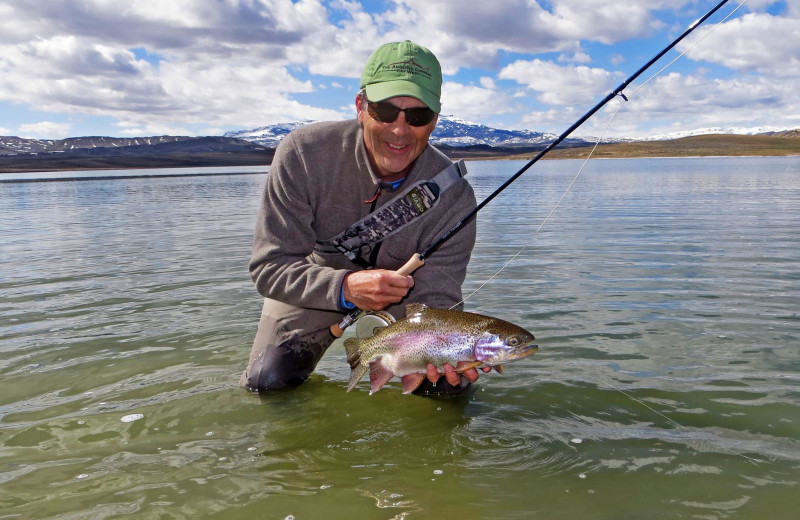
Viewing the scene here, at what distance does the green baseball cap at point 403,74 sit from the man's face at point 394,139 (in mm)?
119

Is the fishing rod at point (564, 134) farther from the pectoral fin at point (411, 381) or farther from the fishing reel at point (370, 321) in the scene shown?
the pectoral fin at point (411, 381)

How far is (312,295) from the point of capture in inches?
201

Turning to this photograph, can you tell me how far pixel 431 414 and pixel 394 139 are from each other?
8.27 ft

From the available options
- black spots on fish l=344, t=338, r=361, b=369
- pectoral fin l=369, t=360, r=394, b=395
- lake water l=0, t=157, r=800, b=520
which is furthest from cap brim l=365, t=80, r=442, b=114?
lake water l=0, t=157, r=800, b=520

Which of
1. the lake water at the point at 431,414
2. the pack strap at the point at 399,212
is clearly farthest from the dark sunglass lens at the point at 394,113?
the lake water at the point at 431,414

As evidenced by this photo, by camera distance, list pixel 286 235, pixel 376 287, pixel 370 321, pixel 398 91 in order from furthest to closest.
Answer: pixel 370 321, pixel 286 235, pixel 398 91, pixel 376 287

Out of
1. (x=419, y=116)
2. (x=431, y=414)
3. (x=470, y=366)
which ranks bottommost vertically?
(x=431, y=414)

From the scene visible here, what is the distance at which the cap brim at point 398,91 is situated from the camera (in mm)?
4810

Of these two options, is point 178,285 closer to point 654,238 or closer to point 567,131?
point 567,131

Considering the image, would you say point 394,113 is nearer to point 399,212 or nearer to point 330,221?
point 399,212

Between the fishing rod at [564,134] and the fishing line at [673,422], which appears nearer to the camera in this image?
the fishing line at [673,422]

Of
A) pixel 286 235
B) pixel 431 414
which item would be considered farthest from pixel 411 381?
pixel 286 235

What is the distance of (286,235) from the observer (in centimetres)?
538

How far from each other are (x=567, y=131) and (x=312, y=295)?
9.70 ft
